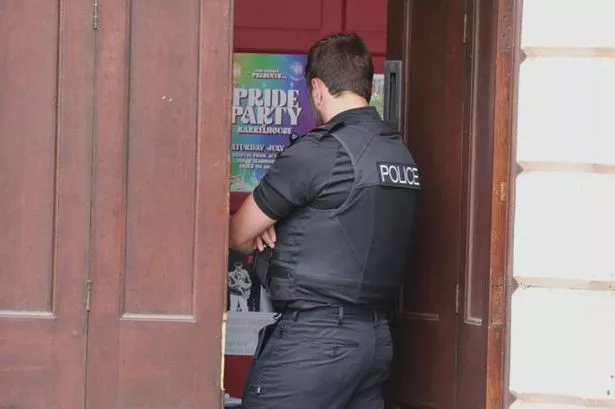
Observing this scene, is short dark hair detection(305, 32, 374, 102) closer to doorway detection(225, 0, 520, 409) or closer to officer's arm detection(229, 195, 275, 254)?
doorway detection(225, 0, 520, 409)

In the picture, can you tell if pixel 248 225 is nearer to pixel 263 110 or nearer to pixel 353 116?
pixel 353 116

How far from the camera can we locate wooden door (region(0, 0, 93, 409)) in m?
3.39

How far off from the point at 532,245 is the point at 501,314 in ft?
0.77

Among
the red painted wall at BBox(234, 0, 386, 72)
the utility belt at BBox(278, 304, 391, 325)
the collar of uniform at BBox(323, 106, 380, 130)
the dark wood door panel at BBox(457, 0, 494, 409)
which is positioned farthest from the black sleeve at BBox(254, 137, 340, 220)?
the red painted wall at BBox(234, 0, 386, 72)

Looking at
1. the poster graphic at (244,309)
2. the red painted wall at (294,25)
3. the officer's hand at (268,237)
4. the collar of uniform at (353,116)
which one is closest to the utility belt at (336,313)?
the officer's hand at (268,237)

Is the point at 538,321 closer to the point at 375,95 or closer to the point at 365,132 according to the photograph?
the point at 365,132

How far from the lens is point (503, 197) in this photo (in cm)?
332

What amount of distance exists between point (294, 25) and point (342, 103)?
126 cm

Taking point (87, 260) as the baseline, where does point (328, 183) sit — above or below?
above

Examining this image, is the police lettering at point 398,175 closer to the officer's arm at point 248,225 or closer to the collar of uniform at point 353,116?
the collar of uniform at point 353,116

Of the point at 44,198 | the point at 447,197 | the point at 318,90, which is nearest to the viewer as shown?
the point at 44,198

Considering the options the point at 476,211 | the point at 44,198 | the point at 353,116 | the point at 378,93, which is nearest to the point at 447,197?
the point at 476,211

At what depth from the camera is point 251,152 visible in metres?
4.89

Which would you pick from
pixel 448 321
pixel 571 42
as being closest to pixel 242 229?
pixel 448 321
